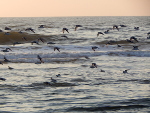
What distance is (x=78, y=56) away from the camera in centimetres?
2761

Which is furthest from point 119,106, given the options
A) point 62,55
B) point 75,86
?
point 62,55

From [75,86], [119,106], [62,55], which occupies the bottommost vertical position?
[119,106]

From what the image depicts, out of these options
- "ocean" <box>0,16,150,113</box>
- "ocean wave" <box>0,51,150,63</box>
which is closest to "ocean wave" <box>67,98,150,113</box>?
"ocean" <box>0,16,150,113</box>

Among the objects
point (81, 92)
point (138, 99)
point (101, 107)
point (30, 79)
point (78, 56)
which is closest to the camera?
point (101, 107)

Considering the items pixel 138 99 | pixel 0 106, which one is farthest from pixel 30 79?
pixel 138 99

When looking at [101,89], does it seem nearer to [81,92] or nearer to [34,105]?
[81,92]

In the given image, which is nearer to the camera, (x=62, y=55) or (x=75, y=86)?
(x=75, y=86)

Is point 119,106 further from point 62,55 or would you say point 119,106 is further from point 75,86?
point 62,55

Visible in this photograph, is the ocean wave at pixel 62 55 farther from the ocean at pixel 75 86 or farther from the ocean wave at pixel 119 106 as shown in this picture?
the ocean wave at pixel 119 106

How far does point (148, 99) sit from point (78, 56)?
14.5 m

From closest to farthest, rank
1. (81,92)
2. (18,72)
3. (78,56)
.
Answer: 1. (81,92)
2. (18,72)
3. (78,56)

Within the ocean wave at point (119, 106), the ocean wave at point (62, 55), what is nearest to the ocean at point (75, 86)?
the ocean wave at point (119, 106)

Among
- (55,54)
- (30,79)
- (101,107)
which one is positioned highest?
(55,54)

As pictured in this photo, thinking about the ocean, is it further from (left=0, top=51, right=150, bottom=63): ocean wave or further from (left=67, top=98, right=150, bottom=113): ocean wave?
(left=0, top=51, right=150, bottom=63): ocean wave
